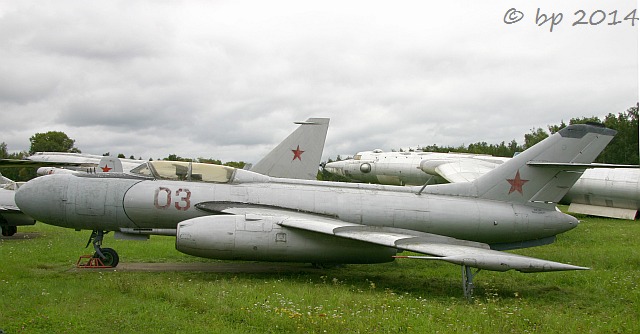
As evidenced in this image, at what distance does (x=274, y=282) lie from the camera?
9.51 meters

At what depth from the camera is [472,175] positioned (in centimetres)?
2520

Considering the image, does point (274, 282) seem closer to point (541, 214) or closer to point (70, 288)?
point (70, 288)

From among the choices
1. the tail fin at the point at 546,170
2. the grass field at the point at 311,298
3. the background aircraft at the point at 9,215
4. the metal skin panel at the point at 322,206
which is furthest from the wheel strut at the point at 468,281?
the background aircraft at the point at 9,215

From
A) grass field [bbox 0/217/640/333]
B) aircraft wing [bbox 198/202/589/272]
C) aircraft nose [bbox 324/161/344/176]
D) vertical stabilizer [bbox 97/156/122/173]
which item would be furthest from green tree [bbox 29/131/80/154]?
aircraft wing [bbox 198/202/589/272]

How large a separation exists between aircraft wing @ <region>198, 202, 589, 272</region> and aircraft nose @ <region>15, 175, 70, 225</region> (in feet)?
9.08

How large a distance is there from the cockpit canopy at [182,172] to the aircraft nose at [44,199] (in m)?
1.52

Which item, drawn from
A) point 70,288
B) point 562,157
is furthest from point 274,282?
point 562,157

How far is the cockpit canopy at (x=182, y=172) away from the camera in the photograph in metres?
11.4

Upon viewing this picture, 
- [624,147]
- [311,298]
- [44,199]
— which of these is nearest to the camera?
[311,298]

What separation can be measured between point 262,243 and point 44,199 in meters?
4.60

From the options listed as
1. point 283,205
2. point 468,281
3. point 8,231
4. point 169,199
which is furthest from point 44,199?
point 468,281

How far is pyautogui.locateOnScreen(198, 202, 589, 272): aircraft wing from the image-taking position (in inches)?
321

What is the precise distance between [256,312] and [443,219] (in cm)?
556

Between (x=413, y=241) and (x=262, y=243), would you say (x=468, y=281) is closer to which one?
(x=413, y=241)
